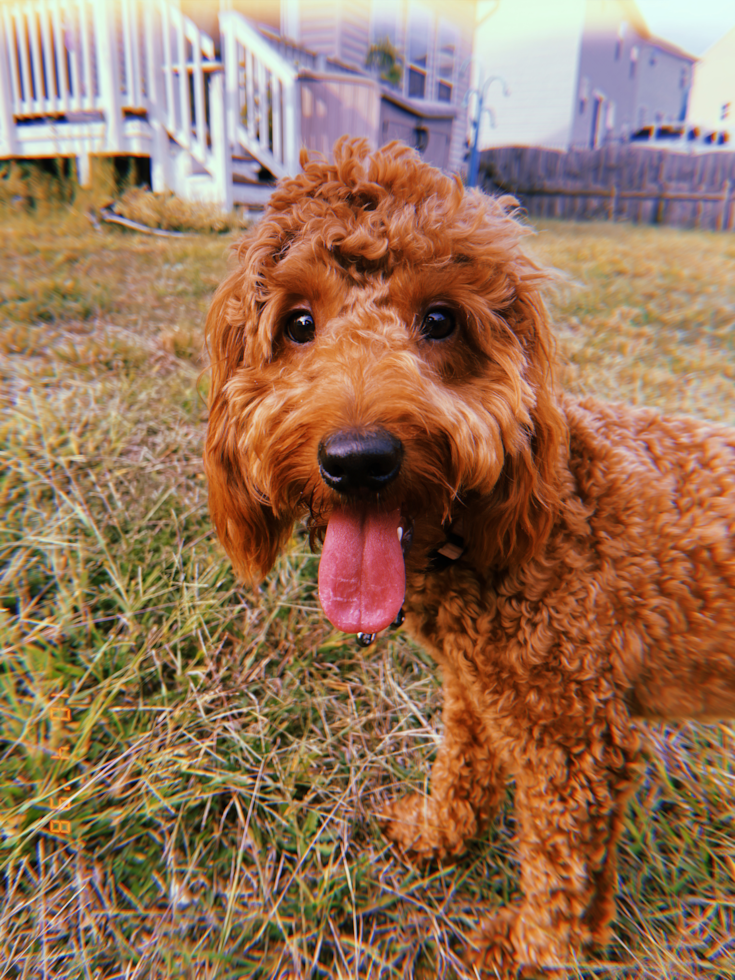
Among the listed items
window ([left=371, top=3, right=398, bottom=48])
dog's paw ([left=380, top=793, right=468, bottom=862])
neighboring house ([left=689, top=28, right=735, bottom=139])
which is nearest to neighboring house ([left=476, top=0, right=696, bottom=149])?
neighboring house ([left=689, top=28, right=735, bottom=139])

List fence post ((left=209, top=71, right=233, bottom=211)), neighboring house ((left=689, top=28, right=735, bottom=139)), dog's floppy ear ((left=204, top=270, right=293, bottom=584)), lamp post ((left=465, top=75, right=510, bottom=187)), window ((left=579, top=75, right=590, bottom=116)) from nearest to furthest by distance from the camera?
dog's floppy ear ((left=204, top=270, right=293, bottom=584)) → fence post ((left=209, top=71, right=233, bottom=211)) → lamp post ((left=465, top=75, right=510, bottom=187)) → window ((left=579, top=75, right=590, bottom=116)) → neighboring house ((left=689, top=28, right=735, bottom=139))

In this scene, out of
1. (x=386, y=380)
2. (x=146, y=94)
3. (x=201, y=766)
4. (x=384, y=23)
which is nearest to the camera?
(x=386, y=380)

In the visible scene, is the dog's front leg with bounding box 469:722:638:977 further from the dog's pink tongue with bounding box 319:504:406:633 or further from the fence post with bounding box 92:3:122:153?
the fence post with bounding box 92:3:122:153

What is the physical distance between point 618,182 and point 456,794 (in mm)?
18035

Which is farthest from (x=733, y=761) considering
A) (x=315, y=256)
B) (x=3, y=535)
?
(x=3, y=535)

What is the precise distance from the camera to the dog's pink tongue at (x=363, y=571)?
4.66 ft

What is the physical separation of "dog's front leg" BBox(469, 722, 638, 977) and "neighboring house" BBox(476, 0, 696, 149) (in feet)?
55.6

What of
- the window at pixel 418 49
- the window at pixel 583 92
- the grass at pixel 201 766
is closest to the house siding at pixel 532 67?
the window at pixel 583 92

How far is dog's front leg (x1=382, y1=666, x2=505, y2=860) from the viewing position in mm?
2055

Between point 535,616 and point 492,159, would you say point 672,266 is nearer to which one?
point 535,616

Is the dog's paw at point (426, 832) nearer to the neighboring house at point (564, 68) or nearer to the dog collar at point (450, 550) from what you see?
A: the dog collar at point (450, 550)

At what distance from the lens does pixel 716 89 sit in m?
25.2

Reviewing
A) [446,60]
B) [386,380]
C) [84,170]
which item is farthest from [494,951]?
[446,60]

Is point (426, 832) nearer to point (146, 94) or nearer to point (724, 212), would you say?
point (146, 94)
